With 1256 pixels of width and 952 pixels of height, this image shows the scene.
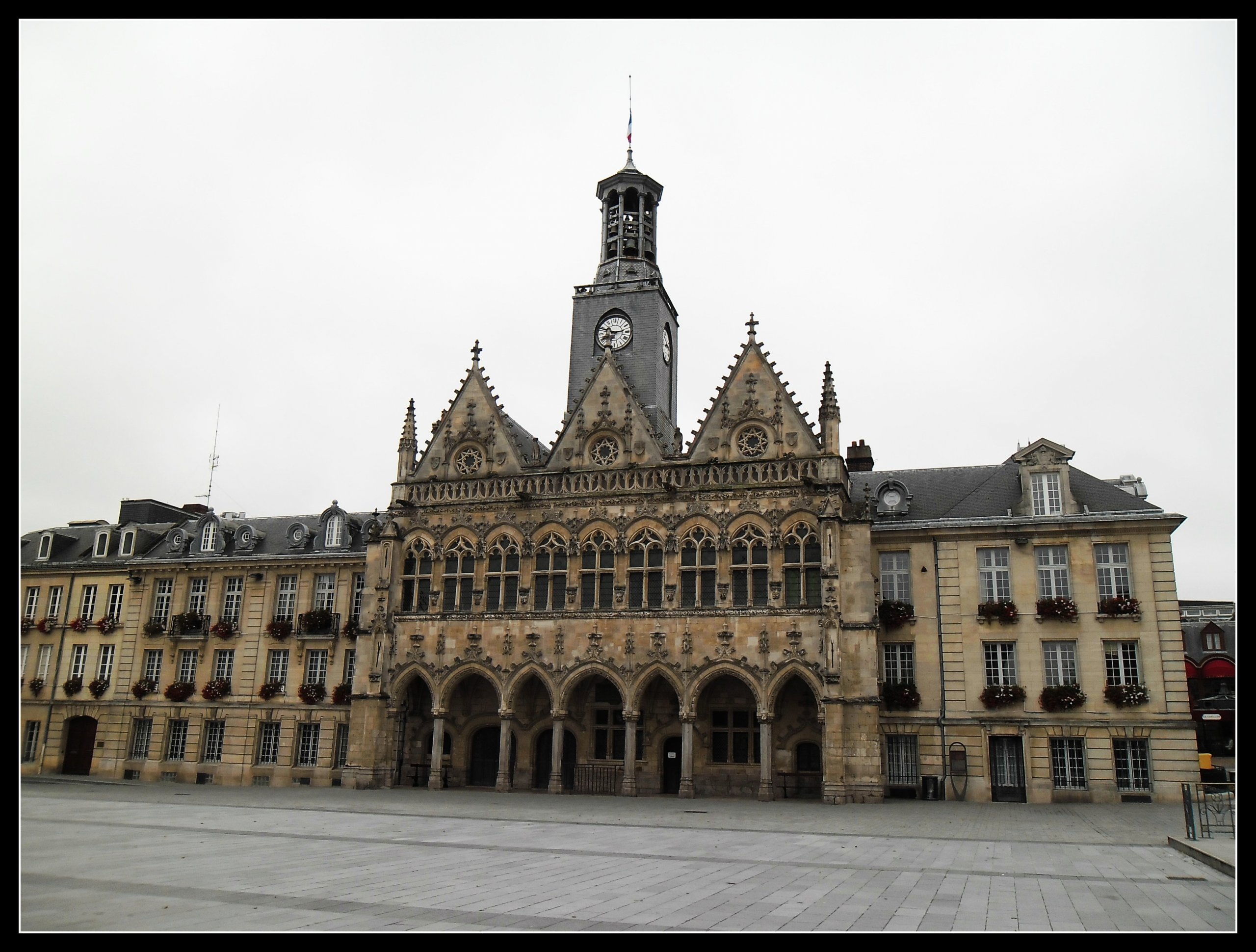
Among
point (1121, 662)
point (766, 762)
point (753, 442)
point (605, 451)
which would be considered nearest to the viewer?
point (766, 762)

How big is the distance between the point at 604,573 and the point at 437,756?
8.96 meters

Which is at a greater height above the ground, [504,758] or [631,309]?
[631,309]

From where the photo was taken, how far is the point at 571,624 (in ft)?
109

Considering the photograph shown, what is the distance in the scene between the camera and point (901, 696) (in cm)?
3281

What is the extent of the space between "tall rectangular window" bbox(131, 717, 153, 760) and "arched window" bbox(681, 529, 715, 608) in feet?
82.4

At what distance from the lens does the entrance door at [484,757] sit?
3516 cm

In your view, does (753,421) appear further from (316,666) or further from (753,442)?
(316,666)

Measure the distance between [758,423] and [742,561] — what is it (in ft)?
17.0

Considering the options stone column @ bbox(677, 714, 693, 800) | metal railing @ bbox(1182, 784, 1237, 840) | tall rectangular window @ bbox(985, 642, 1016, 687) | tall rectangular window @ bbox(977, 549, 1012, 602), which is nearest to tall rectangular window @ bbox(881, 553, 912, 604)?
tall rectangular window @ bbox(977, 549, 1012, 602)

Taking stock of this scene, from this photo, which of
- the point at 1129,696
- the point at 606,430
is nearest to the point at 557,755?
the point at 606,430

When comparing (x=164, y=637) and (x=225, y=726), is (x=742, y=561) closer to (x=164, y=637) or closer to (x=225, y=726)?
(x=225, y=726)

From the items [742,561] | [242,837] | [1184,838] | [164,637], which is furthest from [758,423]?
[164,637]

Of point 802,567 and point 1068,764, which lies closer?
point 1068,764

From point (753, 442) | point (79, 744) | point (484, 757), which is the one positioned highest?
point (753, 442)
